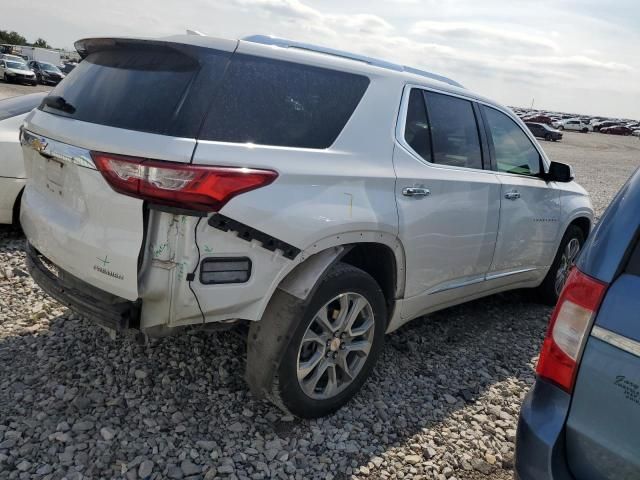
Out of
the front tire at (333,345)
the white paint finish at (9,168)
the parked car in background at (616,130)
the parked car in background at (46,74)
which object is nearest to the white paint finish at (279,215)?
Answer: the front tire at (333,345)

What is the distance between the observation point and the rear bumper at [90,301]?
2395mm

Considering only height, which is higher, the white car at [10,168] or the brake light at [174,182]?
the brake light at [174,182]

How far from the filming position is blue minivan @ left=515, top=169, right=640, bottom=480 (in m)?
1.60

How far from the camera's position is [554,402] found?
5.98 ft

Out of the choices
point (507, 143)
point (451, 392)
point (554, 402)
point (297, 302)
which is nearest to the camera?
point (554, 402)

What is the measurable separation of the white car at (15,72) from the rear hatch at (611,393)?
37319 millimetres

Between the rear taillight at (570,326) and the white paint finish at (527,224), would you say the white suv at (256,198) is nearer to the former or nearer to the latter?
the white paint finish at (527,224)

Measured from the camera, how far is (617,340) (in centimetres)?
162

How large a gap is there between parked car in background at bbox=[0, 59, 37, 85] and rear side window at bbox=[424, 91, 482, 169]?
35.4 metres

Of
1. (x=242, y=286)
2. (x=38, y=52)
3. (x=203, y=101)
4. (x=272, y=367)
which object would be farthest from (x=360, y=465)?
(x=38, y=52)

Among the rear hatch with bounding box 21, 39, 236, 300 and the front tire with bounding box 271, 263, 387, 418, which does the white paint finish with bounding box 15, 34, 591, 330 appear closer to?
the rear hatch with bounding box 21, 39, 236, 300

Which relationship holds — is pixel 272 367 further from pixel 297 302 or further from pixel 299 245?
pixel 299 245

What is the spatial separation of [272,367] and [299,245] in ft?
2.05

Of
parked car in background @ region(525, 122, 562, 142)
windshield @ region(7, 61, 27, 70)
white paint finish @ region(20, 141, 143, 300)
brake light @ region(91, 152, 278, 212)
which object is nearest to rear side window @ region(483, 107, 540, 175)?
brake light @ region(91, 152, 278, 212)
